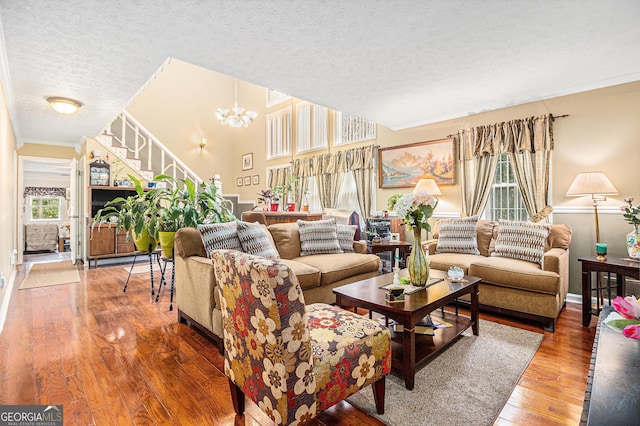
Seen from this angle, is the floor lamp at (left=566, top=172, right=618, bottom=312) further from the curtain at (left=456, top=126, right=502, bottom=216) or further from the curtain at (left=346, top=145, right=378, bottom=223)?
the curtain at (left=346, top=145, right=378, bottom=223)

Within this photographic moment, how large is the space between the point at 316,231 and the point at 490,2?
102 inches

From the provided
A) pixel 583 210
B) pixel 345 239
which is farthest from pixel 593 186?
pixel 345 239

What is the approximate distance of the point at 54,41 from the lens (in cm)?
254

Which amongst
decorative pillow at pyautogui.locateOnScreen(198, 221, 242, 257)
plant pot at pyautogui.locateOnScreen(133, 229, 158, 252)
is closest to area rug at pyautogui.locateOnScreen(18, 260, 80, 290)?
plant pot at pyautogui.locateOnScreen(133, 229, 158, 252)

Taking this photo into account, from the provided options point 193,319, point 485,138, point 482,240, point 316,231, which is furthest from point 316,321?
point 485,138

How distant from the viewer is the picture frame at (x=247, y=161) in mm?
8594

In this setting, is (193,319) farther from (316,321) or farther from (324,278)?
(316,321)

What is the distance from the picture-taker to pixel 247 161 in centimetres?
873

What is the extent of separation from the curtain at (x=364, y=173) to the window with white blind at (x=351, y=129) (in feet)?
0.82

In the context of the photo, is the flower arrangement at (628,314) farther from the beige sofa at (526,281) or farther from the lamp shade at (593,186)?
the lamp shade at (593,186)

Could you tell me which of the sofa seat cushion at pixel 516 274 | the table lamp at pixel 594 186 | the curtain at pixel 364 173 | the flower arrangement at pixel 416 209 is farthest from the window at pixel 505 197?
the flower arrangement at pixel 416 209

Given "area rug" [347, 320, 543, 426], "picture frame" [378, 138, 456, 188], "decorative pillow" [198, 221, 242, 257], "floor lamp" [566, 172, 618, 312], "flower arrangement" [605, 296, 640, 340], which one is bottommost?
"area rug" [347, 320, 543, 426]

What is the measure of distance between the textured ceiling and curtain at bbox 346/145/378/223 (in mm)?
1657

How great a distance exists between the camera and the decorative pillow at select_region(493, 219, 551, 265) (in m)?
3.19
